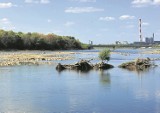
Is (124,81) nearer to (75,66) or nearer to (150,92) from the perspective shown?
(150,92)

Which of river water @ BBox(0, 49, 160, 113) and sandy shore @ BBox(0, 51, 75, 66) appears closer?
river water @ BBox(0, 49, 160, 113)

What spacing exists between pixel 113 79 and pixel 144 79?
4.48m

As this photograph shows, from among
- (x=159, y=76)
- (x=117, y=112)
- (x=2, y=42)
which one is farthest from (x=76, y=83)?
(x=2, y=42)

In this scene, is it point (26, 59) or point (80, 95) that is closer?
point (80, 95)

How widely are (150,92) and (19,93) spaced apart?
14.2 meters

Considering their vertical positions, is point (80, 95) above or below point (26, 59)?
below

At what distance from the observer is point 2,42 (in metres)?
194

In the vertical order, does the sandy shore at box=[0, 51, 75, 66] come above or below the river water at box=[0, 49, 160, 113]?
above

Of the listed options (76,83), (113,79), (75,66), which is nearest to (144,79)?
(113,79)

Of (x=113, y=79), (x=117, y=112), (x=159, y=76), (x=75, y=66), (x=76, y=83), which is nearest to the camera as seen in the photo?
(x=117, y=112)

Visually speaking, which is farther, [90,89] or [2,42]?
[2,42]

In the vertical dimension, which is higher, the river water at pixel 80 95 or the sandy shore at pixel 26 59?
the sandy shore at pixel 26 59

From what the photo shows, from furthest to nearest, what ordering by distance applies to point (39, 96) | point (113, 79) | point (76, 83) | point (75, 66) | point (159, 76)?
1. point (75, 66)
2. point (159, 76)
3. point (113, 79)
4. point (76, 83)
5. point (39, 96)

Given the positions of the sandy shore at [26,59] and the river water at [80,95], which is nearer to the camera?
the river water at [80,95]
